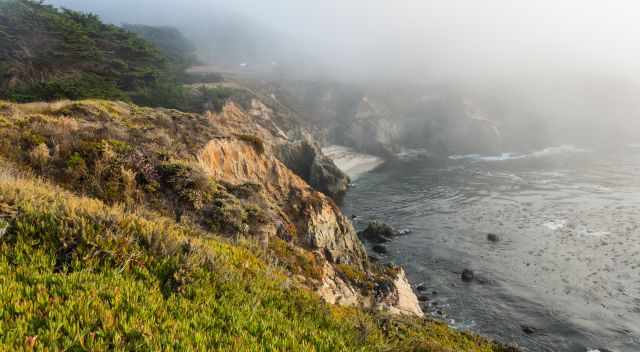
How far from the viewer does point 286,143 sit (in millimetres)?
62875

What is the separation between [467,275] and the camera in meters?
30.9

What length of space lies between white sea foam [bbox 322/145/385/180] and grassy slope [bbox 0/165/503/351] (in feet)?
230

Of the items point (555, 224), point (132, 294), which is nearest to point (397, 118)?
point (555, 224)

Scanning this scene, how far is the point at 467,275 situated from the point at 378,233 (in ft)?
37.6

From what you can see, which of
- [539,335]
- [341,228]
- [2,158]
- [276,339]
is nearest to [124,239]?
[276,339]

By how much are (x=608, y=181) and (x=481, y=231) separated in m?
39.2

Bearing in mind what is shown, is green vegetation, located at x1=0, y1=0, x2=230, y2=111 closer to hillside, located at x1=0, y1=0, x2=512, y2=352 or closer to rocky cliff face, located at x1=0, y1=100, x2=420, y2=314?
hillside, located at x1=0, y1=0, x2=512, y2=352

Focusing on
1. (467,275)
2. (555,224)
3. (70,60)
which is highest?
(70,60)

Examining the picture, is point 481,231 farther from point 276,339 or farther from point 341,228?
point 276,339

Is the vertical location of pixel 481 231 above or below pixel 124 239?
below

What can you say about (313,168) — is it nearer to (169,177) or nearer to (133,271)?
(169,177)

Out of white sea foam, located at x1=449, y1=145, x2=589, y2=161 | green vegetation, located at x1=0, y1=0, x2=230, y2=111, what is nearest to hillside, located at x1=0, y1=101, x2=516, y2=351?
green vegetation, located at x1=0, y1=0, x2=230, y2=111

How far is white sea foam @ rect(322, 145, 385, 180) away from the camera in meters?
80.6

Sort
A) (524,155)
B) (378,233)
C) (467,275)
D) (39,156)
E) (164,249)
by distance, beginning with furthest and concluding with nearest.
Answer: (524,155) < (378,233) < (467,275) < (39,156) < (164,249)
